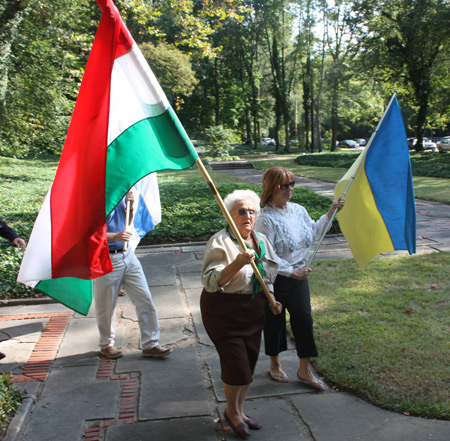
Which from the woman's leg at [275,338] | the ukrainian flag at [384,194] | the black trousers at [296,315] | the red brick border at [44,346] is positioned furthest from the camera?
the ukrainian flag at [384,194]

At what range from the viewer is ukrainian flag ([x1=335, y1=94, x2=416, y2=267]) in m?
4.62

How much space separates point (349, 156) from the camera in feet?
115

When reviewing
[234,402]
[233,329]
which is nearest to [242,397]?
[234,402]

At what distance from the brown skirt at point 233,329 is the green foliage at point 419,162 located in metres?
21.1

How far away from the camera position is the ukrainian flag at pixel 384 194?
4.62 metres

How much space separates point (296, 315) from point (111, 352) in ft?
6.03

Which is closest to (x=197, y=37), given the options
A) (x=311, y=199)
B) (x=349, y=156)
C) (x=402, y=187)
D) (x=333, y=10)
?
(x=311, y=199)

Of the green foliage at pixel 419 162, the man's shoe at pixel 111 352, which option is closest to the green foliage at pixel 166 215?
the man's shoe at pixel 111 352

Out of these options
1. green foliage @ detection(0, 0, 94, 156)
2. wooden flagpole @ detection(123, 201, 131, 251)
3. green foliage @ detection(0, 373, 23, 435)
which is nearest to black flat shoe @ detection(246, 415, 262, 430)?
green foliage @ detection(0, 373, 23, 435)

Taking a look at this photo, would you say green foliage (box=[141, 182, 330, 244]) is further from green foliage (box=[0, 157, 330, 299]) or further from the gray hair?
the gray hair

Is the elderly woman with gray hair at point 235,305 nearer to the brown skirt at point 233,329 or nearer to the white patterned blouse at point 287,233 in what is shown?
the brown skirt at point 233,329

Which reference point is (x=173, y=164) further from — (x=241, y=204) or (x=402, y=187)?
(x=402, y=187)

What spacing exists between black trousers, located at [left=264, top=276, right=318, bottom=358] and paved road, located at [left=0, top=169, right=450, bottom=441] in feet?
1.21

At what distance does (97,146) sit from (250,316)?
5.26ft
